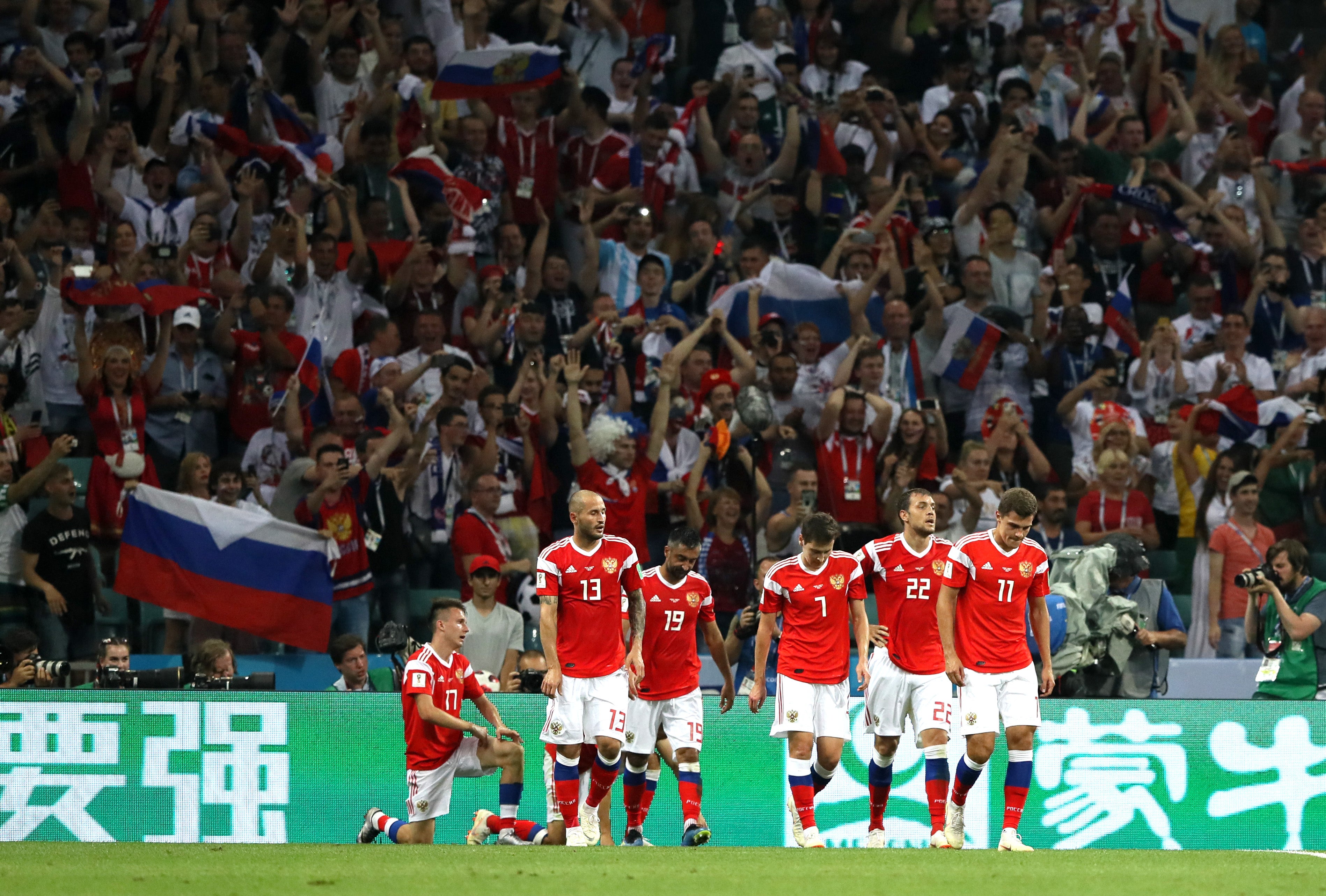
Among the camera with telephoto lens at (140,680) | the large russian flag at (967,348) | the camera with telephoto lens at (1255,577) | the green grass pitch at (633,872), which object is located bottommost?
the green grass pitch at (633,872)

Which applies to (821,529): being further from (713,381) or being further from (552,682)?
(713,381)

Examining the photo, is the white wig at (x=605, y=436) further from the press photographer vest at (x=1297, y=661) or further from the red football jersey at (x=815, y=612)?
the press photographer vest at (x=1297, y=661)

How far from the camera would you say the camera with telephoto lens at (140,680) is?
1194 cm

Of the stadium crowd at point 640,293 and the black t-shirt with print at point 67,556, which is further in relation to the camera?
the stadium crowd at point 640,293

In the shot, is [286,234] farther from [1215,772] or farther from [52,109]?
[1215,772]

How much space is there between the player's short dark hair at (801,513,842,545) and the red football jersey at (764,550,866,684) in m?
0.20

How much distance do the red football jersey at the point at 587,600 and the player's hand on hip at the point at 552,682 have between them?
13.7 inches

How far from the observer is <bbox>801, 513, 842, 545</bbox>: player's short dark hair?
10.7 meters

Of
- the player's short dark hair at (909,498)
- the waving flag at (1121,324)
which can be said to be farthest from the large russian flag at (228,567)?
the waving flag at (1121,324)

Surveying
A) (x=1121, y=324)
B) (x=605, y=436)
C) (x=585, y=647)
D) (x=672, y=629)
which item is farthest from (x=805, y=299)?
(x=585, y=647)

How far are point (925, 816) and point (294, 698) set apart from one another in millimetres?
4382

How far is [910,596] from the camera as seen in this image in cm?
1098

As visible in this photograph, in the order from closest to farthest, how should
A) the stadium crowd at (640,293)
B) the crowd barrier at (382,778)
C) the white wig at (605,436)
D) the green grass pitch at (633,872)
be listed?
the green grass pitch at (633,872)
the crowd barrier at (382,778)
the stadium crowd at (640,293)
the white wig at (605,436)

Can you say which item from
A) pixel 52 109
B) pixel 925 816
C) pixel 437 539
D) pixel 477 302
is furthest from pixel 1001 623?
pixel 52 109
